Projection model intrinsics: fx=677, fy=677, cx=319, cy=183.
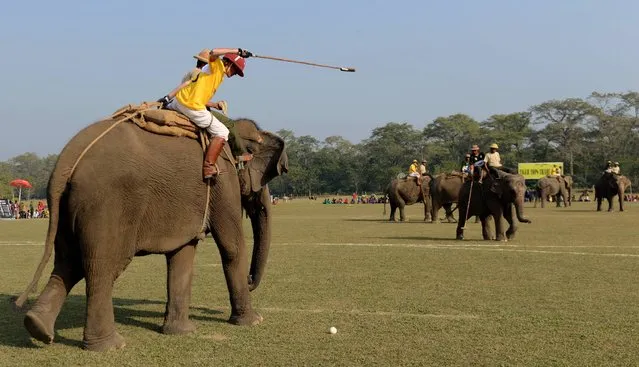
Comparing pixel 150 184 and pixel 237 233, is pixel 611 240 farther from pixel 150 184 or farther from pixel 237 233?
pixel 150 184

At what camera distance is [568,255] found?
14.3m

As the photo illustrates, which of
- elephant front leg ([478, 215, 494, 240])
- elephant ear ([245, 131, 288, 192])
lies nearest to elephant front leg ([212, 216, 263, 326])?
elephant ear ([245, 131, 288, 192])

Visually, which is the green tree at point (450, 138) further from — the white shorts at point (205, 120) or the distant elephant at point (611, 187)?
the white shorts at point (205, 120)

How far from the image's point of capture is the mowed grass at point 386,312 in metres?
6.20

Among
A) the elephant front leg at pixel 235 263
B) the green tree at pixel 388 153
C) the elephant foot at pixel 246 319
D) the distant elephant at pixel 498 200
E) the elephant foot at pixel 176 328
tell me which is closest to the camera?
the elephant foot at pixel 176 328

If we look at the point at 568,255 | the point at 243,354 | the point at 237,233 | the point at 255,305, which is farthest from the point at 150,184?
the point at 568,255

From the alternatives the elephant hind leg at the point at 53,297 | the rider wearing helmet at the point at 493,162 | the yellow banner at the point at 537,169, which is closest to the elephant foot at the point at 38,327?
the elephant hind leg at the point at 53,297

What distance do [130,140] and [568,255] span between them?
34.8ft

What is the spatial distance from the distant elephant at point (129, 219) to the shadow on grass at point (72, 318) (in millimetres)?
459

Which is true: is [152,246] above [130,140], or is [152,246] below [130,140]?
below

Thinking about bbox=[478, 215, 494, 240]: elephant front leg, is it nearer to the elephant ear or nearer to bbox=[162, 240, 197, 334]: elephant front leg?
the elephant ear

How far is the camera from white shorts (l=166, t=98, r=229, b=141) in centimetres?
732

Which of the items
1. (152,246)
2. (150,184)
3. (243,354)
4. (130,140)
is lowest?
(243,354)

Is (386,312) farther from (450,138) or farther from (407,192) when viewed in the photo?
(450,138)
